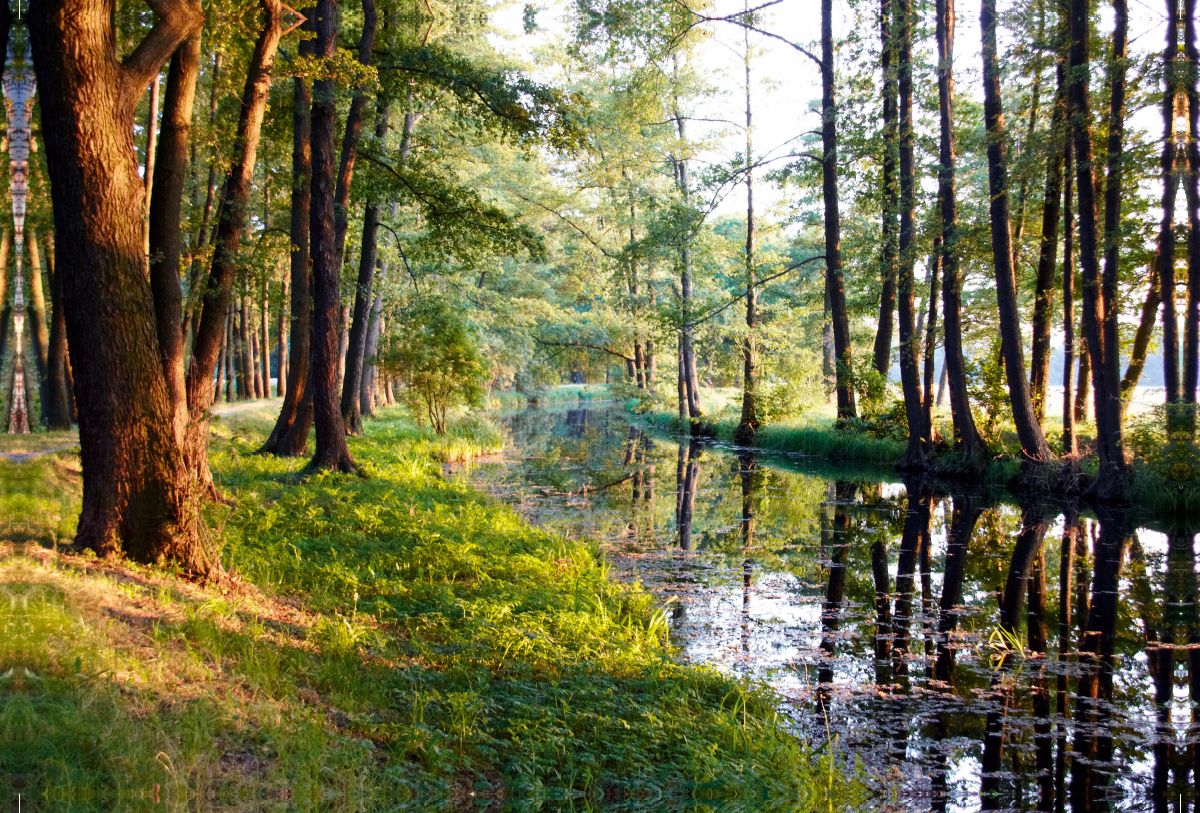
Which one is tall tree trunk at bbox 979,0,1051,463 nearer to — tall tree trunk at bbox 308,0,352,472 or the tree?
tall tree trunk at bbox 308,0,352,472

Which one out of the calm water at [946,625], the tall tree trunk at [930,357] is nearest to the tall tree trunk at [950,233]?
the tall tree trunk at [930,357]

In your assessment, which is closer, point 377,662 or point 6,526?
point 377,662

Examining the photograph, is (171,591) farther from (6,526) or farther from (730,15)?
(730,15)

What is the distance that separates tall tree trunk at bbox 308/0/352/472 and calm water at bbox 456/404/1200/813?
3056 millimetres

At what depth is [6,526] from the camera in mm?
5496

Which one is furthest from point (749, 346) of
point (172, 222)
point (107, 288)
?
point (107, 288)

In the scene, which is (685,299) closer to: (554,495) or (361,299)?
(361,299)

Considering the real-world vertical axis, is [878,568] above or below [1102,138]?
below

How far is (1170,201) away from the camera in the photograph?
12695 millimetres

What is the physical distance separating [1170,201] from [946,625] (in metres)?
10.7

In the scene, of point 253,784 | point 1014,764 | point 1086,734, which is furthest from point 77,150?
point 1086,734

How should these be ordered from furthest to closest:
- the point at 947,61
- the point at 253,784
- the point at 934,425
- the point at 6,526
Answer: the point at 934,425 → the point at 947,61 → the point at 6,526 → the point at 253,784

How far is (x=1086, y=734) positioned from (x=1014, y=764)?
695 mm

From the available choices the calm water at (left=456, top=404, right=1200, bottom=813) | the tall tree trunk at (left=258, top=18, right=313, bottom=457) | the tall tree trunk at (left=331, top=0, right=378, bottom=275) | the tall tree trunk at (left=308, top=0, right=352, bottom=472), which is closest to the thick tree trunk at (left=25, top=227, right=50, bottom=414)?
the tall tree trunk at (left=258, top=18, right=313, bottom=457)
